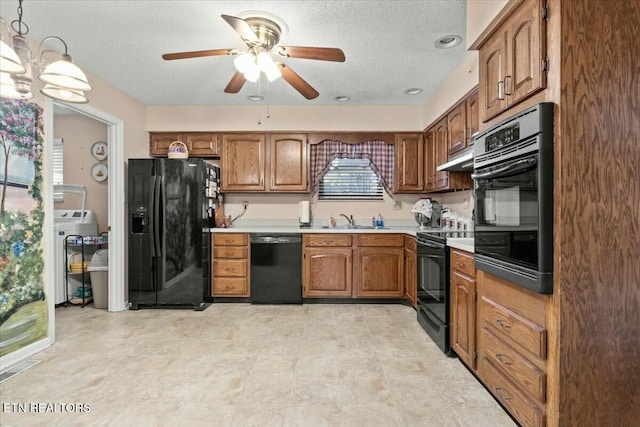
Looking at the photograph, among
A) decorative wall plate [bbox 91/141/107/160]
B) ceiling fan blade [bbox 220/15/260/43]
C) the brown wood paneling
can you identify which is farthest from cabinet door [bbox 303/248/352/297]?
decorative wall plate [bbox 91/141/107/160]

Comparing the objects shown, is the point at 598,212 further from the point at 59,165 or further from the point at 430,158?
the point at 59,165

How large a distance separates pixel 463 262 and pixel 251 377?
1.60m

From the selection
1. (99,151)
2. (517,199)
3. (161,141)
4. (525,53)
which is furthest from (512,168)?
(99,151)

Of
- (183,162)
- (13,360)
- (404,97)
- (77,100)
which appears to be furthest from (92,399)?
(404,97)

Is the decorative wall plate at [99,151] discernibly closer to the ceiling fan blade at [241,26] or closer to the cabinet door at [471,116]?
the ceiling fan blade at [241,26]

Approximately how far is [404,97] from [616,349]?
10.9ft

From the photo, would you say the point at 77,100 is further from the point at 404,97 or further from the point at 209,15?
the point at 404,97

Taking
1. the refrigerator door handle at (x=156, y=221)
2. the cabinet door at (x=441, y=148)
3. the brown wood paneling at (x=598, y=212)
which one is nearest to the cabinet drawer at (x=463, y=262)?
the brown wood paneling at (x=598, y=212)

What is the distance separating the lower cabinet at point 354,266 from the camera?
159 inches

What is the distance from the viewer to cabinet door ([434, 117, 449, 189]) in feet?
11.8

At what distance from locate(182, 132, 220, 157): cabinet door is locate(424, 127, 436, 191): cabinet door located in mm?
2604

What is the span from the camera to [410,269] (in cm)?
384

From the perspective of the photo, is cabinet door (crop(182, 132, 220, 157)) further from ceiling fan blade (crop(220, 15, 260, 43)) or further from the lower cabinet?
ceiling fan blade (crop(220, 15, 260, 43))

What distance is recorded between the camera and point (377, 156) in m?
4.51
